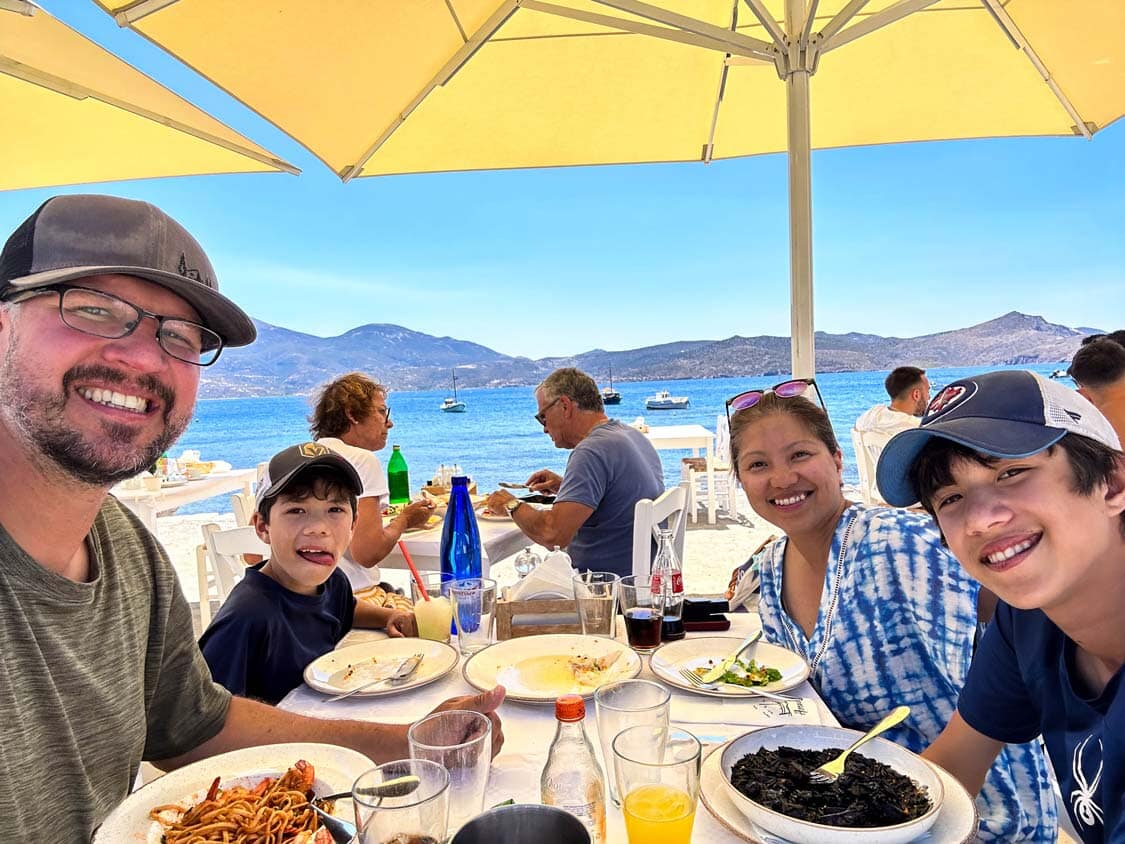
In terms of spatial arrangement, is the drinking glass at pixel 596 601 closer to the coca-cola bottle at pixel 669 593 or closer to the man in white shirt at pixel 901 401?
the coca-cola bottle at pixel 669 593

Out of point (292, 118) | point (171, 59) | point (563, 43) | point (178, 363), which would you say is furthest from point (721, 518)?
point (178, 363)

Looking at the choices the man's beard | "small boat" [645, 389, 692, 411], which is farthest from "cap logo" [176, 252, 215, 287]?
"small boat" [645, 389, 692, 411]

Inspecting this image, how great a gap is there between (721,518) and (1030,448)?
7.09 m

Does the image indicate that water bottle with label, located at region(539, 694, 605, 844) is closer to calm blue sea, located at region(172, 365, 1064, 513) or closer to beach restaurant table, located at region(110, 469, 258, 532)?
beach restaurant table, located at region(110, 469, 258, 532)

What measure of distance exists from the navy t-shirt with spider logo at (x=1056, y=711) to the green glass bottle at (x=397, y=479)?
338 centimetres

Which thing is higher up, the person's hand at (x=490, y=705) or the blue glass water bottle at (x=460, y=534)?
the blue glass water bottle at (x=460, y=534)

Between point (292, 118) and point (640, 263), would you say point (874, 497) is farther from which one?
point (640, 263)

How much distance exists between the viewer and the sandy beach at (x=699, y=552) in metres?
5.40

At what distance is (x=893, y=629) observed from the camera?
1.48 m

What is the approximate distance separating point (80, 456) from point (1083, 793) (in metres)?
1.64

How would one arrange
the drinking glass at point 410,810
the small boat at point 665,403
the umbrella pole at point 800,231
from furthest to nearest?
the small boat at point 665,403 → the umbrella pole at point 800,231 → the drinking glass at point 410,810

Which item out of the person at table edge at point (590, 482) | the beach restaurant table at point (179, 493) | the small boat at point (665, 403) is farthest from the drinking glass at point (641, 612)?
the small boat at point (665, 403)

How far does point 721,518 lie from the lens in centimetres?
783

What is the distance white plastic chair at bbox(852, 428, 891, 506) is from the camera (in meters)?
6.20
